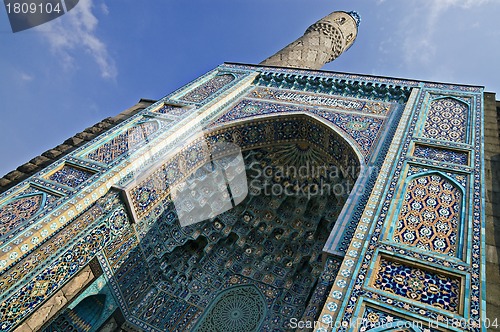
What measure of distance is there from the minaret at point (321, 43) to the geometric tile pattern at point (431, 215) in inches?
189

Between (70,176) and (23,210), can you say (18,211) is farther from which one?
(70,176)

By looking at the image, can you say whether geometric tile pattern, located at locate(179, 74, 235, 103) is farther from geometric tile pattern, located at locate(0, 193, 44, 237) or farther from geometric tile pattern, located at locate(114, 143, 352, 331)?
geometric tile pattern, located at locate(0, 193, 44, 237)

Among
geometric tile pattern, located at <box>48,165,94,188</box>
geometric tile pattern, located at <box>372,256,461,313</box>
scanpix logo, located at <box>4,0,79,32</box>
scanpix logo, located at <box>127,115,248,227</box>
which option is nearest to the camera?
geometric tile pattern, located at <box>372,256,461,313</box>

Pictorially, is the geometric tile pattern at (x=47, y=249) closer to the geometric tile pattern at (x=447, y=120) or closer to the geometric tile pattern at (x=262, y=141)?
the geometric tile pattern at (x=262, y=141)

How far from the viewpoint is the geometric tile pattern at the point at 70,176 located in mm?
3748

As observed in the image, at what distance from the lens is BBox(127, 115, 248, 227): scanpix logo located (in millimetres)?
4090

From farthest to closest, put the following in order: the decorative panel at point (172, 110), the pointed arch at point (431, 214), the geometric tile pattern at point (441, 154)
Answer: the decorative panel at point (172, 110), the geometric tile pattern at point (441, 154), the pointed arch at point (431, 214)

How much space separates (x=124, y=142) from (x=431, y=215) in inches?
123

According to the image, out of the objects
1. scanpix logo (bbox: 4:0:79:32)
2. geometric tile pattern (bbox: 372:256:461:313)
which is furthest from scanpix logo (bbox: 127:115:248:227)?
geometric tile pattern (bbox: 372:256:461:313)

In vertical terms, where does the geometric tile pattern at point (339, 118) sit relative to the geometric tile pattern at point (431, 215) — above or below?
above

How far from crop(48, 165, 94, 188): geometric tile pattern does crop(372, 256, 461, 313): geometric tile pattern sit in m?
2.72

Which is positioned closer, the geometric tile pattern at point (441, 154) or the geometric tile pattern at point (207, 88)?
the geometric tile pattern at point (441, 154)

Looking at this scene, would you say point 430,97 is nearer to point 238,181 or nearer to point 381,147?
point 381,147

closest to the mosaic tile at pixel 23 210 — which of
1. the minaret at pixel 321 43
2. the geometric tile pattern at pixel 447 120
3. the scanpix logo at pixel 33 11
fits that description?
the scanpix logo at pixel 33 11
